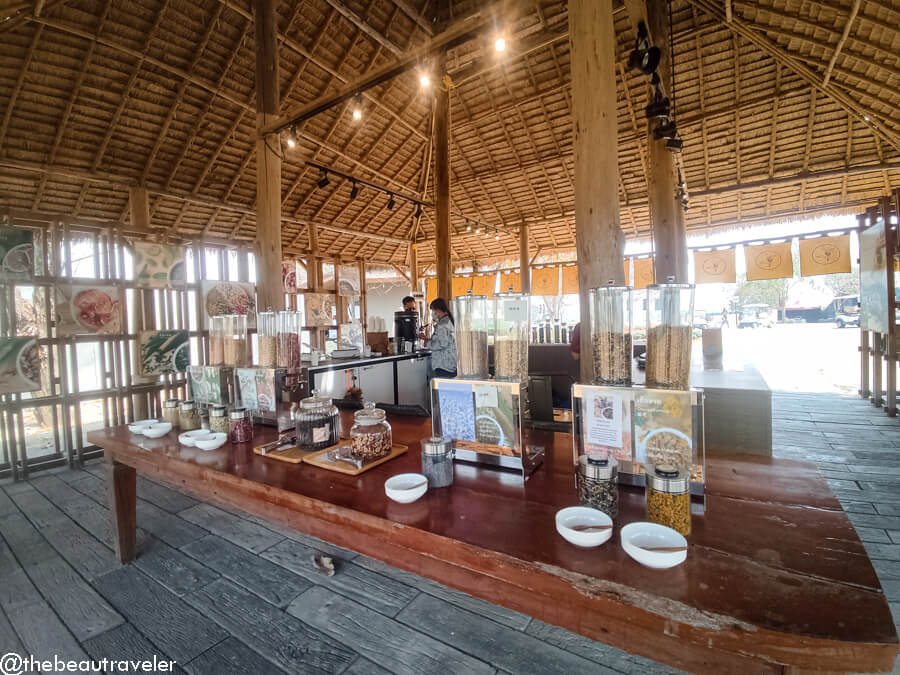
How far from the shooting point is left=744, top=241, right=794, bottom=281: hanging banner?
25.0ft

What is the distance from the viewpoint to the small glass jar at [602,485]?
41.1 inches

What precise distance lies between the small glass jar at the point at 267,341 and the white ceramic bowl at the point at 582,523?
5.36 feet

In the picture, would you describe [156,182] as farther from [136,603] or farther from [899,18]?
[899,18]

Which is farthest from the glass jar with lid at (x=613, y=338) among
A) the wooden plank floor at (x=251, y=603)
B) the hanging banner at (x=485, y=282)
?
the hanging banner at (x=485, y=282)

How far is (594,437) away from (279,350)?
1588 mm

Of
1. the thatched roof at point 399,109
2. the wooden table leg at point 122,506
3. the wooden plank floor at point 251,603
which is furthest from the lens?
the thatched roof at point 399,109

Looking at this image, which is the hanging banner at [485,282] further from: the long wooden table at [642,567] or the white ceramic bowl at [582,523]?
the white ceramic bowl at [582,523]

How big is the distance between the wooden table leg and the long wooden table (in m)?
1.18

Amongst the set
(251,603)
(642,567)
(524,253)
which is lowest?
(251,603)

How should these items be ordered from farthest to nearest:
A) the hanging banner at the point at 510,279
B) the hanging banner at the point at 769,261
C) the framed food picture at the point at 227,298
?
the hanging banner at the point at 510,279 < the hanging banner at the point at 769,261 < the framed food picture at the point at 227,298

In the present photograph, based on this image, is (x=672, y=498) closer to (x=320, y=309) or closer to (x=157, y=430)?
(x=157, y=430)

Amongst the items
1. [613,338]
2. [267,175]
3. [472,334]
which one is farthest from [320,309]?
[613,338]

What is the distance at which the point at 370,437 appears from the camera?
153 cm

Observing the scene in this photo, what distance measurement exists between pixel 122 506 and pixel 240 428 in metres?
1.11
